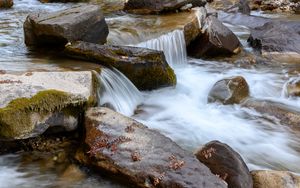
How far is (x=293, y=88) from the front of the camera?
31.0 ft

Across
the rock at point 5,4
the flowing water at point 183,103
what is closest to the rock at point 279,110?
the flowing water at point 183,103

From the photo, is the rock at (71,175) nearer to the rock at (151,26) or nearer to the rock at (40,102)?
the rock at (40,102)

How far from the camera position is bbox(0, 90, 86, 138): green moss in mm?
5445

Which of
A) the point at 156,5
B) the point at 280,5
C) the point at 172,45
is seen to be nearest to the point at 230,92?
the point at 172,45

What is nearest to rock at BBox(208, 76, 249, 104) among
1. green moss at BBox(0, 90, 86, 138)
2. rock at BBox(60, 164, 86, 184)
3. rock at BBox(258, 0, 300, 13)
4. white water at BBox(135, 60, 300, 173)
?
white water at BBox(135, 60, 300, 173)

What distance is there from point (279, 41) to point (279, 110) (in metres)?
4.99

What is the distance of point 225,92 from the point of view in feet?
28.6

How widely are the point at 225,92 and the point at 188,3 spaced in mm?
6257

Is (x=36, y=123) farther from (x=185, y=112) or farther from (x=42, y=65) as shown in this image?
(x=185, y=112)

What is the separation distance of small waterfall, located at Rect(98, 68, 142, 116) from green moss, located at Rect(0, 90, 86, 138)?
1050 millimetres

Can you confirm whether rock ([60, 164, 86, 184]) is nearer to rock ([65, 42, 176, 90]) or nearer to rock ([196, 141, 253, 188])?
rock ([196, 141, 253, 188])

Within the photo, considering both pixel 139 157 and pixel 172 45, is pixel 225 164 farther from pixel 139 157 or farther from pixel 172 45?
pixel 172 45

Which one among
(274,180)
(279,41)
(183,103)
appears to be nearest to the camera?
(274,180)

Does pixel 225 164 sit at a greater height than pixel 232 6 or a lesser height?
lesser
